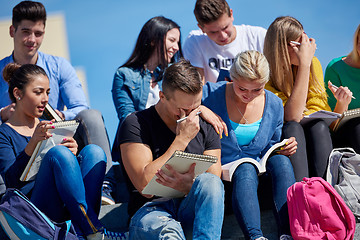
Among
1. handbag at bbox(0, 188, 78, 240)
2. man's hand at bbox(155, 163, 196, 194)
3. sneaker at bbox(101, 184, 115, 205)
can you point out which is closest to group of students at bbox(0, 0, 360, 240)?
man's hand at bbox(155, 163, 196, 194)

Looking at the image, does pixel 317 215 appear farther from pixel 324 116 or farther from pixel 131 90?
pixel 131 90

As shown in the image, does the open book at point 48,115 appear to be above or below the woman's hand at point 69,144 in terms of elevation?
above

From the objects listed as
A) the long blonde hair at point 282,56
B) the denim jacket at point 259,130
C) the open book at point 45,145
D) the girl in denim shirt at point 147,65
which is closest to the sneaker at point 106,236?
the open book at point 45,145

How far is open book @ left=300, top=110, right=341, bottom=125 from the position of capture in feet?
11.0

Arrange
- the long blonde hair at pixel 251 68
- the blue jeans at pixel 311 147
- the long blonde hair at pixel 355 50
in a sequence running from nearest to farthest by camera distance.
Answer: the long blonde hair at pixel 251 68 < the blue jeans at pixel 311 147 < the long blonde hair at pixel 355 50

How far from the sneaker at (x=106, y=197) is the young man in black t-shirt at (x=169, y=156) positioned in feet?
1.87

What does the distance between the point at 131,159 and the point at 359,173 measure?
148 cm

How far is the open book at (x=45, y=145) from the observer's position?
9.39 ft

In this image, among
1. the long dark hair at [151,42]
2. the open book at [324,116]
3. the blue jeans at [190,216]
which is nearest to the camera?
the blue jeans at [190,216]

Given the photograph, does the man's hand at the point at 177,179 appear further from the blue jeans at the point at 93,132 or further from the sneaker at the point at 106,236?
the blue jeans at the point at 93,132

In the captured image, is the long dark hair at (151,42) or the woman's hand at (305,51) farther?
the long dark hair at (151,42)

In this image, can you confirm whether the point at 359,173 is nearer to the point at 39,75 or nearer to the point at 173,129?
the point at 173,129

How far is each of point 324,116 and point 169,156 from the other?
4.08ft

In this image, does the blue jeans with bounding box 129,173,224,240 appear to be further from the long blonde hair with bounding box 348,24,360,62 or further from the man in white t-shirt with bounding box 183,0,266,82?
the long blonde hair with bounding box 348,24,360,62
